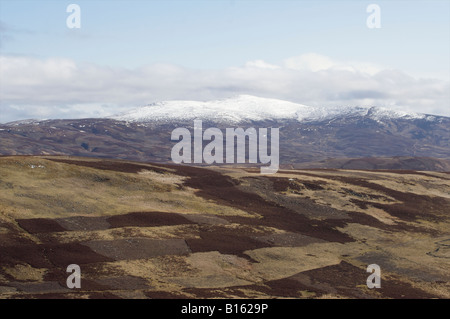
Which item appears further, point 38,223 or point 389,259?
point 389,259

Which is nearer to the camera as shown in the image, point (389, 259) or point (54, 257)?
A: point (54, 257)

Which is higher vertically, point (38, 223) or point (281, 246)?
point (38, 223)

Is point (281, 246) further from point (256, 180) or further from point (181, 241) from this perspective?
point (256, 180)

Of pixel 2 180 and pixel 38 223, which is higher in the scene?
pixel 2 180

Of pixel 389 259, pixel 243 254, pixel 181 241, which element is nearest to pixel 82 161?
pixel 181 241

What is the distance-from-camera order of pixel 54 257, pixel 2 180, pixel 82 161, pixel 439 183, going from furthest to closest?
pixel 439 183 < pixel 82 161 < pixel 2 180 < pixel 54 257

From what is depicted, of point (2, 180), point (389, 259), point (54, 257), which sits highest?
point (2, 180)
